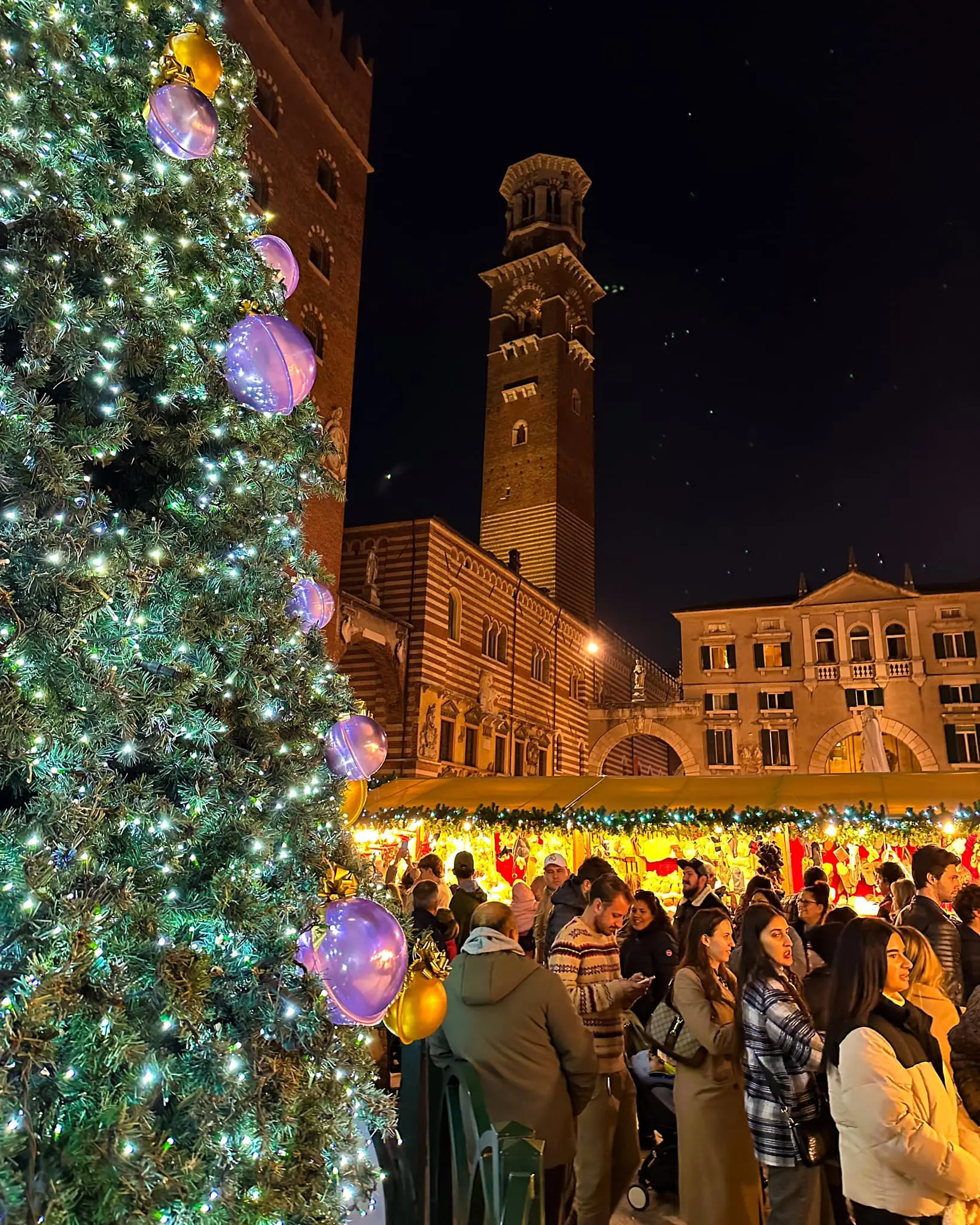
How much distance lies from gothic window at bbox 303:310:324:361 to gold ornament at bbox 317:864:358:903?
60.7 feet

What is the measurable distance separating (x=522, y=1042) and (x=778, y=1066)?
3.54 feet

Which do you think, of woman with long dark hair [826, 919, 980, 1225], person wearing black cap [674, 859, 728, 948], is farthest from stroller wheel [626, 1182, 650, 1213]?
woman with long dark hair [826, 919, 980, 1225]

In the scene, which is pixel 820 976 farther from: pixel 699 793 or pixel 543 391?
pixel 543 391

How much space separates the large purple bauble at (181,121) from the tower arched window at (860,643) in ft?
119

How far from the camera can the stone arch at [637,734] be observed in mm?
36031

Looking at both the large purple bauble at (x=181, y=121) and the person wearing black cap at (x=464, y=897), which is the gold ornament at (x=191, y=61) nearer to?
the large purple bauble at (x=181, y=121)

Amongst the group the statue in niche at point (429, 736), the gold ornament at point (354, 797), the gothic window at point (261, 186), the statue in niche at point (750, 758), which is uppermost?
the gothic window at point (261, 186)

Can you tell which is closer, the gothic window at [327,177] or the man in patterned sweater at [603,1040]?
the man in patterned sweater at [603,1040]

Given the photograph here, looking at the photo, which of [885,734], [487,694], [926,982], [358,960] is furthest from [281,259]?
[885,734]

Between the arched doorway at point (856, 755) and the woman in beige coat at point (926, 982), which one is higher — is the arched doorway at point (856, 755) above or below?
above

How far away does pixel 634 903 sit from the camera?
220 inches

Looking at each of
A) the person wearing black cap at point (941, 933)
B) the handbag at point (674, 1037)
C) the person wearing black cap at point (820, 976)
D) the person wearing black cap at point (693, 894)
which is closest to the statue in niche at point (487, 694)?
the person wearing black cap at point (693, 894)

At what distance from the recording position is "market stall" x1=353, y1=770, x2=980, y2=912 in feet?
35.1

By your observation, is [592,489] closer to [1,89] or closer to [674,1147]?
[674,1147]
